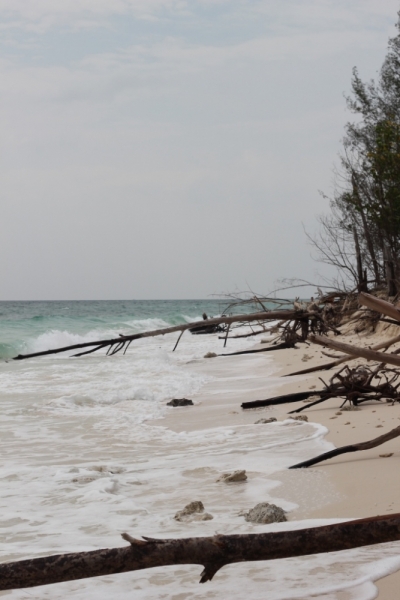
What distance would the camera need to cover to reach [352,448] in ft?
13.4

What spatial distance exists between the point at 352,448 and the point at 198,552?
276 cm

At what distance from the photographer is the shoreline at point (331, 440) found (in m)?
3.48

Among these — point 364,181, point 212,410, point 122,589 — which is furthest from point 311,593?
point 364,181

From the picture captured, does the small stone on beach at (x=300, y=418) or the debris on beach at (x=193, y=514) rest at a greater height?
the debris on beach at (x=193, y=514)

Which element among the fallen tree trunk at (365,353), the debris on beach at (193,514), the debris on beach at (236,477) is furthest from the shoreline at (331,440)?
the fallen tree trunk at (365,353)

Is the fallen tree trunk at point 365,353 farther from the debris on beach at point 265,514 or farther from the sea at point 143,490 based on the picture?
the debris on beach at point 265,514

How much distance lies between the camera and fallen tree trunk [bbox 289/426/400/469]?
12.6ft

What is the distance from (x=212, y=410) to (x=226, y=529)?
4.61m

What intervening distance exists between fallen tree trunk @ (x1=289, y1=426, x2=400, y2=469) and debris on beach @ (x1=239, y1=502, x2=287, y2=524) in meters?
0.80

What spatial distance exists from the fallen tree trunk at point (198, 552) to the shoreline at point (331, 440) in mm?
1016

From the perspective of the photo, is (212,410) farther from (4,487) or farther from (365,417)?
(4,487)

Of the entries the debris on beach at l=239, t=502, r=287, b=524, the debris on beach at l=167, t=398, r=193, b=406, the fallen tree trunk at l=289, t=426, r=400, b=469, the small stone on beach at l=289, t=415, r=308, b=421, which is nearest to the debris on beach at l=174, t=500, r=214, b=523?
the debris on beach at l=239, t=502, r=287, b=524

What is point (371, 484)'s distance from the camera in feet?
12.5

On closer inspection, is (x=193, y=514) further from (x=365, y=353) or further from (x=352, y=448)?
(x=365, y=353)
